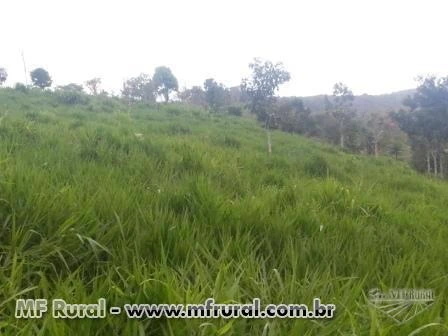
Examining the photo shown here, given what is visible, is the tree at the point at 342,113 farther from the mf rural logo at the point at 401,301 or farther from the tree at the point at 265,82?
the mf rural logo at the point at 401,301

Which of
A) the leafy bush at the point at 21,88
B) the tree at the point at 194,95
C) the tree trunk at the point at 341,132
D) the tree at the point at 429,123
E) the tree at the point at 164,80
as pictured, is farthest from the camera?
the tree at the point at 194,95

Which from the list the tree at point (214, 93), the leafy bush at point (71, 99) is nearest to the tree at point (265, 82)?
the leafy bush at point (71, 99)

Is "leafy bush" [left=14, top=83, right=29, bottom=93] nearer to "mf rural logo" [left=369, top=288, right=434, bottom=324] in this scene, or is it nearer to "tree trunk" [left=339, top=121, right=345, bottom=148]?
"mf rural logo" [left=369, top=288, right=434, bottom=324]

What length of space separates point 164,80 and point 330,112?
20374mm

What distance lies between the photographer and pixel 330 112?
42438 millimetres

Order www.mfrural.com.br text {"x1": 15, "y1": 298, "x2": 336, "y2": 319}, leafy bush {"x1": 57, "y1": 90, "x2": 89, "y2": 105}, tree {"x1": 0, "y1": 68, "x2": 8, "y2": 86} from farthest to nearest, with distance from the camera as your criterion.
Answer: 1. tree {"x1": 0, "y1": 68, "x2": 8, "y2": 86}
2. leafy bush {"x1": 57, "y1": 90, "x2": 89, "y2": 105}
3. www.mfrural.com.br text {"x1": 15, "y1": 298, "x2": 336, "y2": 319}

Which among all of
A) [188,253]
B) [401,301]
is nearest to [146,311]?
[188,253]

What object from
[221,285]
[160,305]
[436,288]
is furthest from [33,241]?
[436,288]

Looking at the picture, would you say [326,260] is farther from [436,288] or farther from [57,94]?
[57,94]

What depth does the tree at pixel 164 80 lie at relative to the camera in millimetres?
42938

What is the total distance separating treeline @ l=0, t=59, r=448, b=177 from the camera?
1592 centimetres

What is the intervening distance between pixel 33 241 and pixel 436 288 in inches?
76.5

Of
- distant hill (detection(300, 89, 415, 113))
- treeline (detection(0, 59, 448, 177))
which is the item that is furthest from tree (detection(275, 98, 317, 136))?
distant hill (detection(300, 89, 415, 113))

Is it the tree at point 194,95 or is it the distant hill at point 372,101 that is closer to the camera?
the tree at point 194,95
